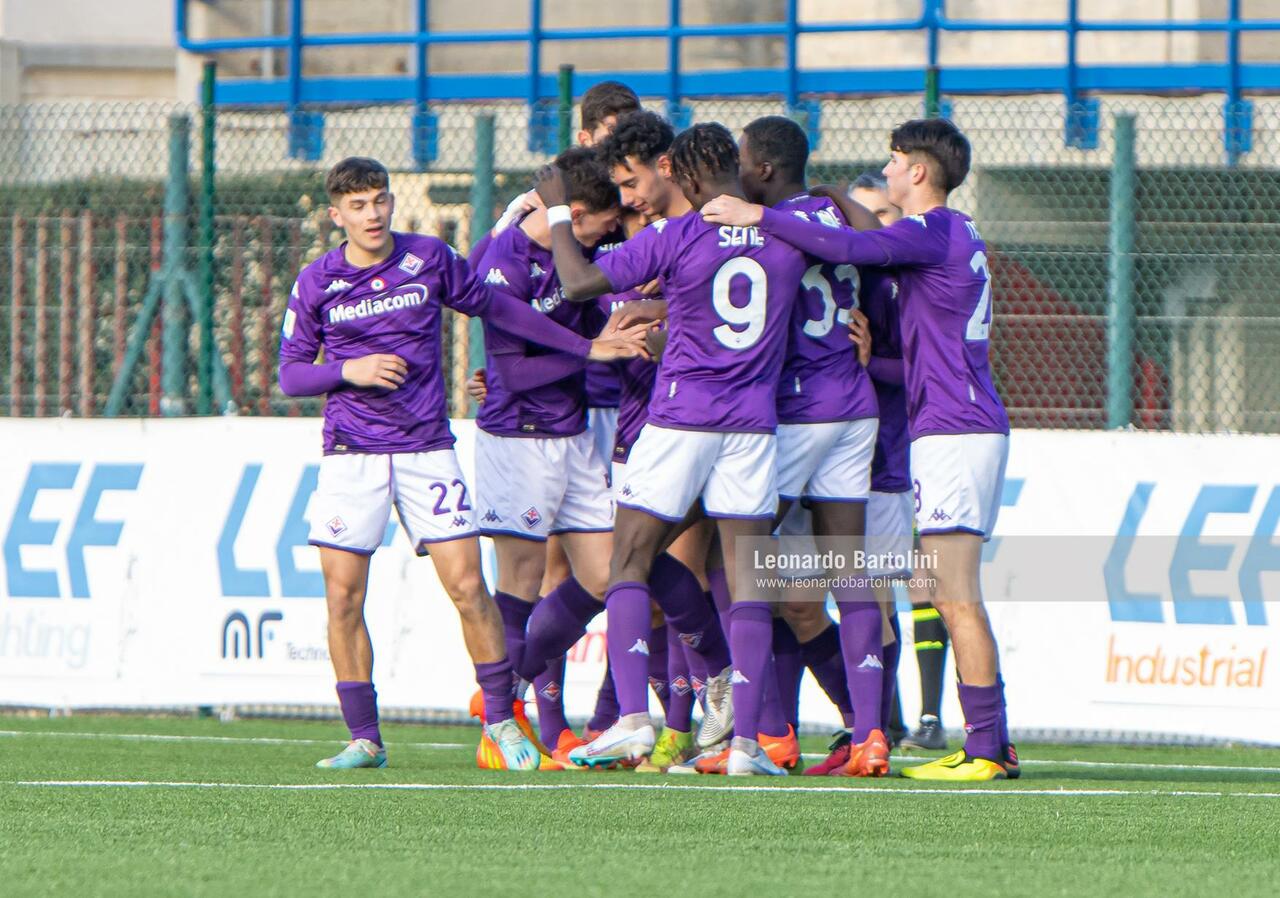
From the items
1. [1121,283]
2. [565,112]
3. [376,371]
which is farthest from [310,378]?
[1121,283]

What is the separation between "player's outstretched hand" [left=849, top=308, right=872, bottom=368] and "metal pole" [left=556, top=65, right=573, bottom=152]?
3.43 m

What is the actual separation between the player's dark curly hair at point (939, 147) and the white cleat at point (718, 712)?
185cm

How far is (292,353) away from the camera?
22.9 feet

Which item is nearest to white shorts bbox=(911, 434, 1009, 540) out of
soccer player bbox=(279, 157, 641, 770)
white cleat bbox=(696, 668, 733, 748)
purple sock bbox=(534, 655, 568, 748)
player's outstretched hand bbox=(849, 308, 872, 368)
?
player's outstretched hand bbox=(849, 308, 872, 368)

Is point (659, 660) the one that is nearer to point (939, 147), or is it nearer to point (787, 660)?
point (787, 660)

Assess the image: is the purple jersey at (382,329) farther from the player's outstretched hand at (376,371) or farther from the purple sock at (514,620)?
the purple sock at (514,620)

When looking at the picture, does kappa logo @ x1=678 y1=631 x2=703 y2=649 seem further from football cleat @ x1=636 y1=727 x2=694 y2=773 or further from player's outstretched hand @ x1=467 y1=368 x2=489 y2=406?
player's outstretched hand @ x1=467 y1=368 x2=489 y2=406

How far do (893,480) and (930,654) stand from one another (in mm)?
974

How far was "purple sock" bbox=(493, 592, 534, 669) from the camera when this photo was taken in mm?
7465

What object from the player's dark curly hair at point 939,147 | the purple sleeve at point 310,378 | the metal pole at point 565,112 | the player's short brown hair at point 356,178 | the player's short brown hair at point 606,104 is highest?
the metal pole at point 565,112

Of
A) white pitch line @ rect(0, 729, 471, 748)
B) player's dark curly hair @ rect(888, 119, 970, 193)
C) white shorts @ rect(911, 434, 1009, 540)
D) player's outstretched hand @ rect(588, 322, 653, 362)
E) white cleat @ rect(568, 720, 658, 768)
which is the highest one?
player's dark curly hair @ rect(888, 119, 970, 193)

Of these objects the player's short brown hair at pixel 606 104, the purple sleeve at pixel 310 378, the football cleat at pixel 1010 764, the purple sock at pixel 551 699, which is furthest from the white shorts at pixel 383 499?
the football cleat at pixel 1010 764

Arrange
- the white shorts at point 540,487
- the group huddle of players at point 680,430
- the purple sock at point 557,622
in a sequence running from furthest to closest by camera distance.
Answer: the white shorts at point 540,487 < the purple sock at point 557,622 < the group huddle of players at point 680,430

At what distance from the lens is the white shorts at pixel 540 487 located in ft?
24.2
